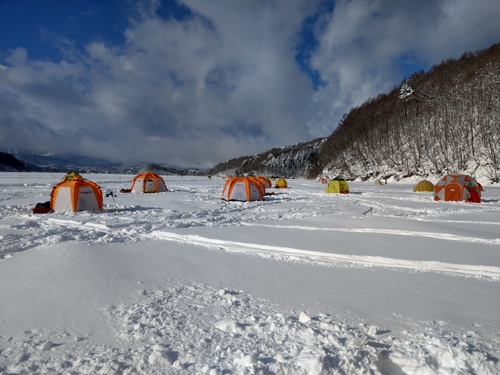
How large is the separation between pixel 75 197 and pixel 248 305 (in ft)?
36.2

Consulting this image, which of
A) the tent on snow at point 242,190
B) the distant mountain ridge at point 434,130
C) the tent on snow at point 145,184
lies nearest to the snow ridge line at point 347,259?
the tent on snow at point 242,190

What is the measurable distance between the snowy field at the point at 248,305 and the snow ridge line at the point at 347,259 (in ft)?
0.09

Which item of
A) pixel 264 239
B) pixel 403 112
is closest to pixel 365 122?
pixel 403 112

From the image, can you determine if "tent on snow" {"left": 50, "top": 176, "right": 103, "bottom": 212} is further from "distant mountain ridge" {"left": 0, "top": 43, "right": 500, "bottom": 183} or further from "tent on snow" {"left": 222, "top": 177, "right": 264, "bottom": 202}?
"distant mountain ridge" {"left": 0, "top": 43, "right": 500, "bottom": 183}

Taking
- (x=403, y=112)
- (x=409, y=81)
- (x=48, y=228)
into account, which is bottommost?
(x=48, y=228)

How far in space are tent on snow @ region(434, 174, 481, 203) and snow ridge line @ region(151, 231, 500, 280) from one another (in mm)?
14596

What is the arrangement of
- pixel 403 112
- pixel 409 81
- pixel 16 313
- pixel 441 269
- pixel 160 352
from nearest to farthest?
pixel 160 352 → pixel 16 313 → pixel 441 269 → pixel 403 112 → pixel 409 81

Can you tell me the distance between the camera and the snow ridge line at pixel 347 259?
478cm

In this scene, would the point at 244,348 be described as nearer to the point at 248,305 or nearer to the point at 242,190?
the point at 248,305

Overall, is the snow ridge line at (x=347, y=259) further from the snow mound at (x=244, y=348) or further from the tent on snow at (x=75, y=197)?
the tent on snow at (x=75, y=197)

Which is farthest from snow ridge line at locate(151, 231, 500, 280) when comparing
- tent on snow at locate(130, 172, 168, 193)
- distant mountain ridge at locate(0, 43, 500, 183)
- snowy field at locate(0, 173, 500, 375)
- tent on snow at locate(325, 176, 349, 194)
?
distant mountain ridge at locate(0, 43, 500, 183)

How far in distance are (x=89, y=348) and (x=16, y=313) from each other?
1287 mm

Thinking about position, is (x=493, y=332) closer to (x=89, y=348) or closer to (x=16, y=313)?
(x=89, y=348)

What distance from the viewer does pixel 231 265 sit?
5047 mm
